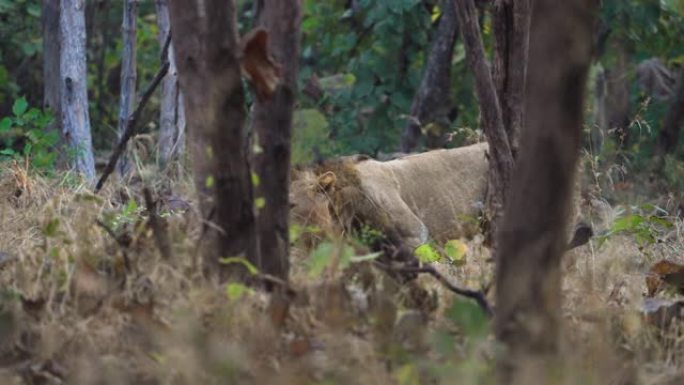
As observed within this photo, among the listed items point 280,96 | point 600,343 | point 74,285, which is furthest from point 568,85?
point 74,285

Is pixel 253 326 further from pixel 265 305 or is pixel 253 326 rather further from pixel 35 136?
pixel 35 136

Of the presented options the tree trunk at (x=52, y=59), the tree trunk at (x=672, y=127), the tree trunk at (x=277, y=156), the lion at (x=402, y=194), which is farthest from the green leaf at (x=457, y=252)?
the tree trunk at (x=672, y=127)

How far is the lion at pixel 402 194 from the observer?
855 cm

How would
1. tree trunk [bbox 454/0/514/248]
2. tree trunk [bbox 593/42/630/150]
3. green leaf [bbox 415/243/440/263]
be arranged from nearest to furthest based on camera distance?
green leaf [bbox 415/243/440/263] → tree trunk [bbox 454/0/514/248] → tree trunk [bbox 593/42/630/150]

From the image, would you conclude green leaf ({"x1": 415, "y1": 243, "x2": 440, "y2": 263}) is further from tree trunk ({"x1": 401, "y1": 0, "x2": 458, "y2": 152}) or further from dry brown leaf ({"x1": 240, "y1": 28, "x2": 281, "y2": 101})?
tree trunk ({"x1": 401, "y1": 0, "x2": 458, "y2": 152})

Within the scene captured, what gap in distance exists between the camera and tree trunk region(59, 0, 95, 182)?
9.35 meters

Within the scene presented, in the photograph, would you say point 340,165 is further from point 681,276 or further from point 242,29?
point 242,29

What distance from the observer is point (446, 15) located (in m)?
13.0

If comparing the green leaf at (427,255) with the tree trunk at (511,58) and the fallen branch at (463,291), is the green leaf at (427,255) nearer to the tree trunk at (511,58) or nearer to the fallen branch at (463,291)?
the tree trunk at (511,58)

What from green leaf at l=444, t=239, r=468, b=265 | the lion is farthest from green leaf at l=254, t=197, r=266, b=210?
the lion

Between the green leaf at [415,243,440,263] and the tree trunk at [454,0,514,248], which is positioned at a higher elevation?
the tree trunk at [454,0,514,248]

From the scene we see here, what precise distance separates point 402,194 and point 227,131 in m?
5.23

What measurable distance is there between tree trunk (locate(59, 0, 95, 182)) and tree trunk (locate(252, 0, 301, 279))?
193 inches

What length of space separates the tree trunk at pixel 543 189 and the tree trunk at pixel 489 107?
3.05 m
